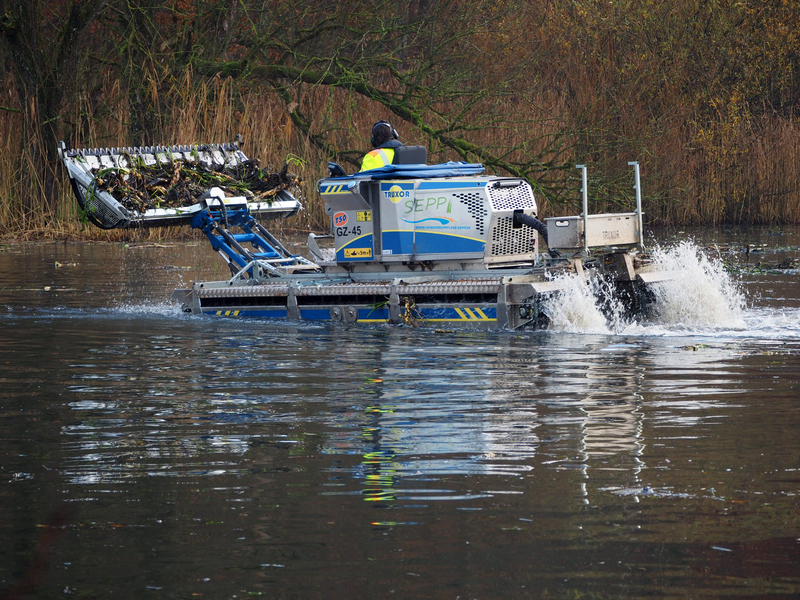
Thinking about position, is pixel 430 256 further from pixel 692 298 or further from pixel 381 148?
pixel 692 298

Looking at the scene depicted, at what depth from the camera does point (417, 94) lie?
79.7 ft

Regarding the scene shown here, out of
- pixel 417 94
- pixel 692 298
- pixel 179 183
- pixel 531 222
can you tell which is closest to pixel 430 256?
pixel 531 222

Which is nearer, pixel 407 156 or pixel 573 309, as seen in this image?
pixel 573 309

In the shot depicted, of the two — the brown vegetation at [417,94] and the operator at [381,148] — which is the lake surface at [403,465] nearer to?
the operator at [381,148]

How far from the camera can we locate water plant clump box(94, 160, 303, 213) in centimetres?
1447

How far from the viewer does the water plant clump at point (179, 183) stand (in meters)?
14.5

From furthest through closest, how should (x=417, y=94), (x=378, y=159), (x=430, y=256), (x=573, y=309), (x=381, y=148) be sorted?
(x=417, y=94), (x=381, y=148), (x=378, y=159), (x=430, y=256), (x=573, y=309)

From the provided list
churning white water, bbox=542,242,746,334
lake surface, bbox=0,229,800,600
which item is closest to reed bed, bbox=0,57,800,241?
churning white water, bbox=542,242,746,334

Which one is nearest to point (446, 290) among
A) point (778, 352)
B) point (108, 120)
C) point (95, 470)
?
point (778, 352)

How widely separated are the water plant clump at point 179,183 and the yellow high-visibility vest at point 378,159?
238cm

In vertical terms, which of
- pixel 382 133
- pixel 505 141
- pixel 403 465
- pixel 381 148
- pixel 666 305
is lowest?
pixel 403 465

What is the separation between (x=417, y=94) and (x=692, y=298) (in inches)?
488

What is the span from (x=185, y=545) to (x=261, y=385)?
3.99m

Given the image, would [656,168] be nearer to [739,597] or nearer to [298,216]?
[298,216]
